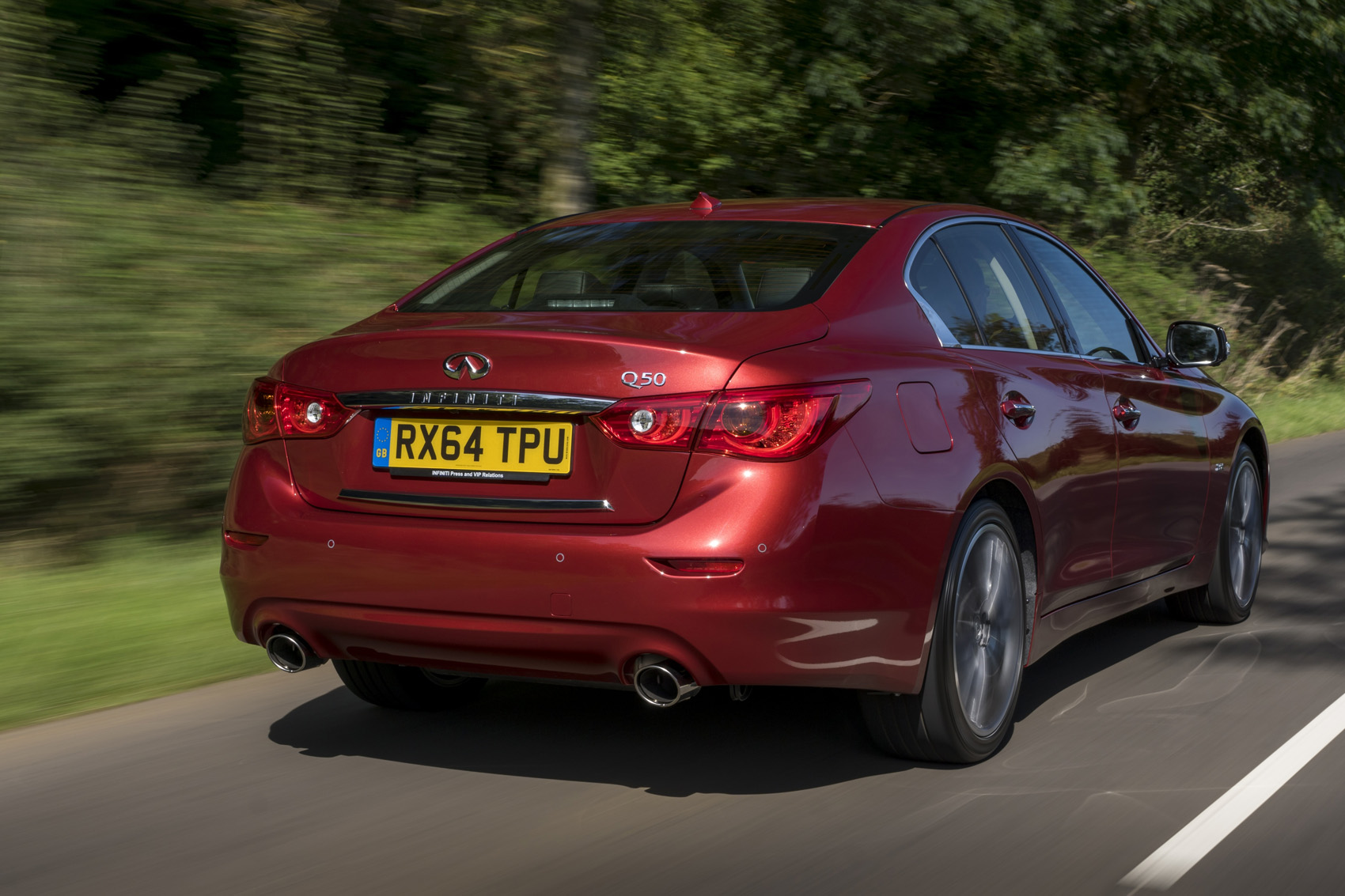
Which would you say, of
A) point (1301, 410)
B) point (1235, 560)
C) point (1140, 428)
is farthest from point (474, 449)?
point (1301, 410)

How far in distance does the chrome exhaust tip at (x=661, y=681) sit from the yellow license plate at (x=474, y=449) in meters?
0.49

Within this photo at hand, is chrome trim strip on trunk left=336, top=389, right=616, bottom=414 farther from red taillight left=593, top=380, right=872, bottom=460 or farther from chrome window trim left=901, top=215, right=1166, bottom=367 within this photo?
chrome window trim left=901, top=215, right=1166, bottom=367

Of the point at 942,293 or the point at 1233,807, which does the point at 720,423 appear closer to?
the point at 942,293

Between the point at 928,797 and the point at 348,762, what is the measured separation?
1.59 m

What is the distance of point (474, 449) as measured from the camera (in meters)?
3.75

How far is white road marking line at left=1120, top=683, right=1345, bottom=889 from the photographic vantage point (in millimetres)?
3412

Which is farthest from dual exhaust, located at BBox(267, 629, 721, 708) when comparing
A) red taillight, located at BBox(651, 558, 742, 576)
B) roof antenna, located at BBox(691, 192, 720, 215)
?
roof antenna, located at BBox(691, 192, 720, 215)

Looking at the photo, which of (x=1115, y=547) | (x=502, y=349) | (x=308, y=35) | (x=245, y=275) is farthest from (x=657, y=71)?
(x=502, y=349)

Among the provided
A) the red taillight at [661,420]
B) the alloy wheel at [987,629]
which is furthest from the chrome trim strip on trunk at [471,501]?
the alloy wheel at [987,629]

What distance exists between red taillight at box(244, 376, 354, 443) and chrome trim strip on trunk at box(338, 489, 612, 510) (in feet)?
0.62

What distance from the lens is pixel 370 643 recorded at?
3914mm

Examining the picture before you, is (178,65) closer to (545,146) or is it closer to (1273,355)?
(545,146)

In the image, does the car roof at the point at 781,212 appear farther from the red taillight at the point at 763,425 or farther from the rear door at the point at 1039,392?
the red taillight at the point at 763,425

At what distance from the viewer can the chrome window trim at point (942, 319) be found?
432cm
